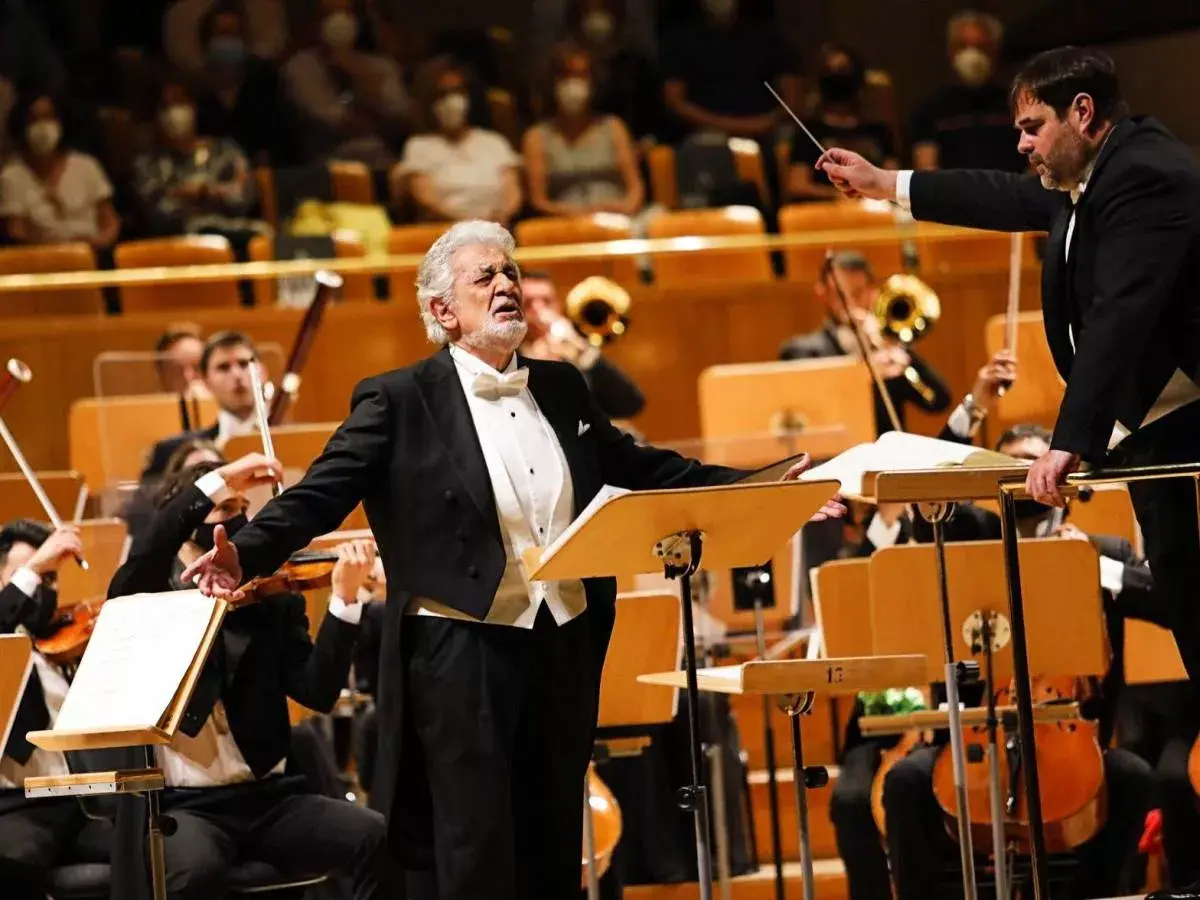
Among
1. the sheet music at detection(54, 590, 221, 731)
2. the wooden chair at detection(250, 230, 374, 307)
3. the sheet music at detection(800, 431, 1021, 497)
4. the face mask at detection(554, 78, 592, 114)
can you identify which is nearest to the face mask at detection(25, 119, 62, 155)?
the wooden chair at detection(250, 230, 374, 307)

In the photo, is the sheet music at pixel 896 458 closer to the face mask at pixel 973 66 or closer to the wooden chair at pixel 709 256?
the wooden chair at pixel 709 256

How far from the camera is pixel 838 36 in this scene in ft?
34.0

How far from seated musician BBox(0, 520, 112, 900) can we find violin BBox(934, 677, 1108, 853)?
1.77 metres

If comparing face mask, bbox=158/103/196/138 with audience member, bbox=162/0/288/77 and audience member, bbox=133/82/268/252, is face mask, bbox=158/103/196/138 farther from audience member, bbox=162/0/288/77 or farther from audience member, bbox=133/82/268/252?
audience member, bbox=162/0/288/77

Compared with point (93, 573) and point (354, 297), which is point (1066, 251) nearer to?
point (93, 573)

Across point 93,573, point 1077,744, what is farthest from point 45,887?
point 1077,744

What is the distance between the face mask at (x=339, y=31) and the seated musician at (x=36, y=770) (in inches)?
200

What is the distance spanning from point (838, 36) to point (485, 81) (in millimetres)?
2089

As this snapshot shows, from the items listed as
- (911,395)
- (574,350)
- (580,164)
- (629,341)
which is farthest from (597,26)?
(911,395)

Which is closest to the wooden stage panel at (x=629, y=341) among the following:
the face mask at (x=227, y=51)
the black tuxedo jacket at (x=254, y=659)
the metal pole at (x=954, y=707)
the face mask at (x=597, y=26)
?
the face mask at (x=227, y=51)

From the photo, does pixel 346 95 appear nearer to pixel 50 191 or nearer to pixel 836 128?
pixel 50 191

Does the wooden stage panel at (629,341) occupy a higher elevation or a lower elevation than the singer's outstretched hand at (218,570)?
higher

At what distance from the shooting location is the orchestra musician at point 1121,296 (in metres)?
2.99

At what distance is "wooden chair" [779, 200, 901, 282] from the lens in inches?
305
